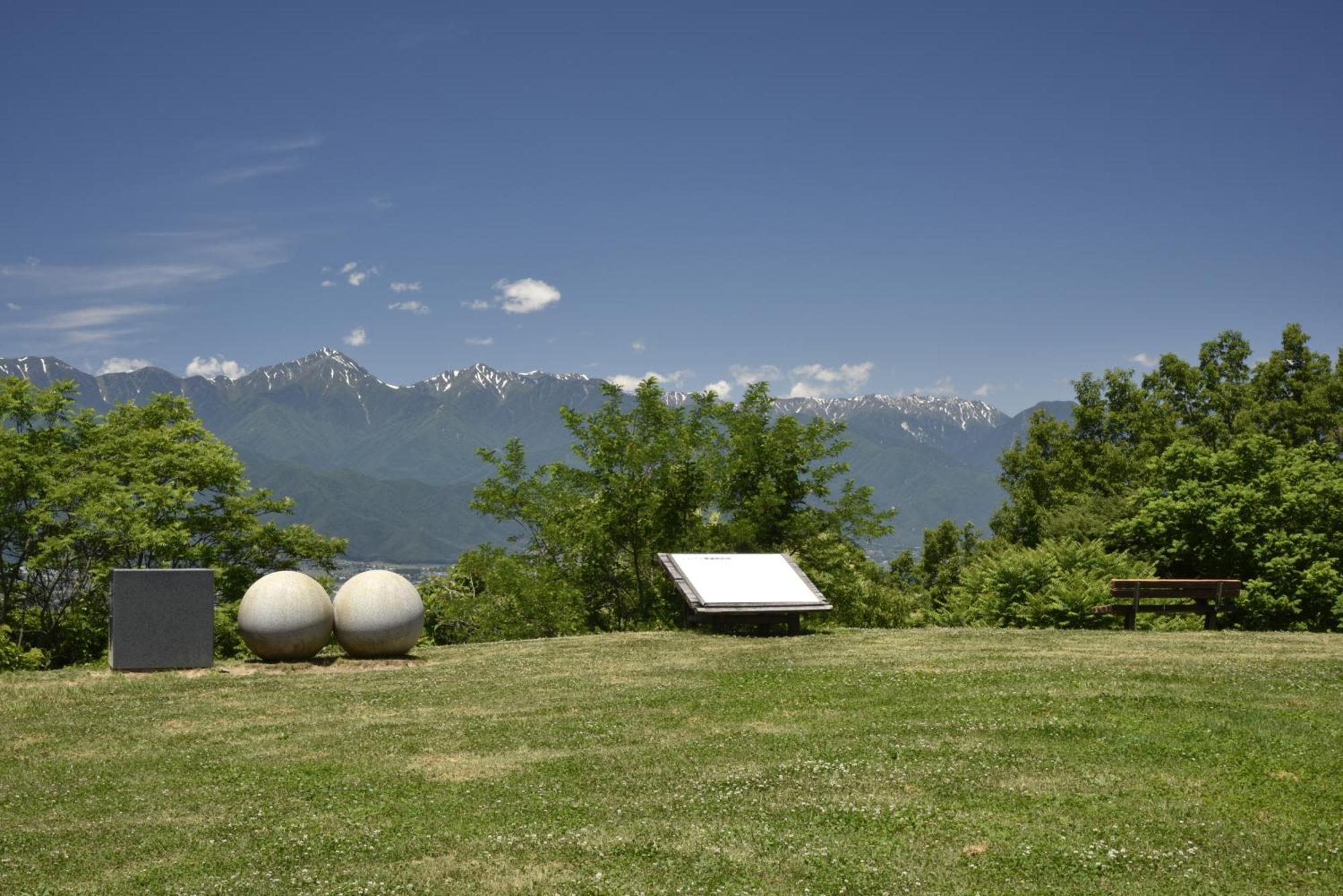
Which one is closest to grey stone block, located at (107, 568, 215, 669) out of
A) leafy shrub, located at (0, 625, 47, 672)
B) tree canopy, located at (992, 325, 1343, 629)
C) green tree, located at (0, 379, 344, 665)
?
green tree, located at (0, 379, 344, 665)

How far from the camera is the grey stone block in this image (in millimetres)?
21672

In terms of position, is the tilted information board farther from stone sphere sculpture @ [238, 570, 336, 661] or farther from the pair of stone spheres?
stone sphere sculpture @ [238, 570, 336, 661]

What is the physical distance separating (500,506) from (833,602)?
1278 centimetres


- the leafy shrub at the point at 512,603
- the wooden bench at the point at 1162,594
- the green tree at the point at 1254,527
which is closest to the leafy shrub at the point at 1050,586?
the wooden bench at the point at 1162,594

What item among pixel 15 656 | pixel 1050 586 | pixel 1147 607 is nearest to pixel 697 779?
pixel 1147 607

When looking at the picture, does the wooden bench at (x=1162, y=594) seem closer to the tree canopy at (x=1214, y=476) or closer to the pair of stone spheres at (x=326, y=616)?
the tree canopy at (x=1214, y=476)

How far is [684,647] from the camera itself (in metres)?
24.6

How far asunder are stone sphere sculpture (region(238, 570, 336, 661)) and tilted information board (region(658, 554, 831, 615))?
912 centimetres

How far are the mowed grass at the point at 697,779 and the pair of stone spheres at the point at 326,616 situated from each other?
1.99 m

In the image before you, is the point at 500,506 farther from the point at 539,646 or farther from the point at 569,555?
the point at 539,646

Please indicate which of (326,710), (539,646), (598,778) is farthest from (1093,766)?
(539,646)

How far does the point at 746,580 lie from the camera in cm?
2820

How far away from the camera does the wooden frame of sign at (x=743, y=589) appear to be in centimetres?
2666

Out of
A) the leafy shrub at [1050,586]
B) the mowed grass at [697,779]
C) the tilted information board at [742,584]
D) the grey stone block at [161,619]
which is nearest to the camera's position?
the mowed grass at [697,779]
